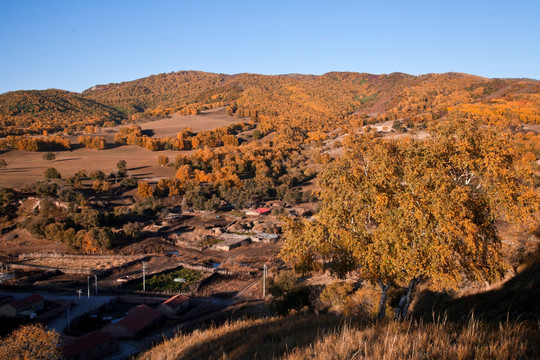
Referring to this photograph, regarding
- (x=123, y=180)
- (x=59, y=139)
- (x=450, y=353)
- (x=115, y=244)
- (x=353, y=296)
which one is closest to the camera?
(x=450, y=353)

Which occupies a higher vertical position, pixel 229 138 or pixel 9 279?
pixel 229 138

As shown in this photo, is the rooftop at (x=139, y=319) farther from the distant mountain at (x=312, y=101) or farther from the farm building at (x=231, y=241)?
the distant mountain at (x=312, y=101)

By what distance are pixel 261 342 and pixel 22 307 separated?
23320mm

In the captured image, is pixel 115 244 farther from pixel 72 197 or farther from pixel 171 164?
pixel 171 164

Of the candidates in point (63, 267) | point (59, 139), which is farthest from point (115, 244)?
point (59, 139)

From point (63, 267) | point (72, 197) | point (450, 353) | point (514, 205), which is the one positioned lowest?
point (63, 267)

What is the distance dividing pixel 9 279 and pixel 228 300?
19.7 m

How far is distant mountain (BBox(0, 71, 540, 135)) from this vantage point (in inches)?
4040

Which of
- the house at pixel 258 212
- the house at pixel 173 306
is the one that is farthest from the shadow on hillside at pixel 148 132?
the house at pixel 173 306

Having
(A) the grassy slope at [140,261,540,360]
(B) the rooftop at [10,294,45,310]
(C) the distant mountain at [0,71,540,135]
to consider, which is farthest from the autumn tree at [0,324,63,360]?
(C) the distant mountain at [0,71,540,135]

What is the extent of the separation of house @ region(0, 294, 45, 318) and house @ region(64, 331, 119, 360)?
25.2 feet

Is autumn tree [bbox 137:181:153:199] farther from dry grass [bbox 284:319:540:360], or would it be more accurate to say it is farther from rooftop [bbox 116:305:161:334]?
dry grass [bbox 284:319:540:360]

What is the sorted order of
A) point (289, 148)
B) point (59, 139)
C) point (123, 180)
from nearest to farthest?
point (123, 180) → point (59, 139) → point (289, 148)

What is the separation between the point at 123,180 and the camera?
56.6 m
